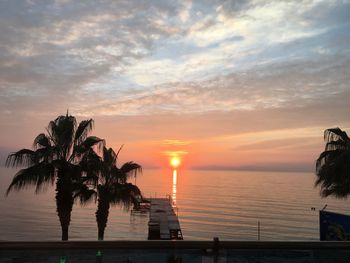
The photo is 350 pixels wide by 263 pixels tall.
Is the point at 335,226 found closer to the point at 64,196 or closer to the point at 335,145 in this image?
the point at 335,145

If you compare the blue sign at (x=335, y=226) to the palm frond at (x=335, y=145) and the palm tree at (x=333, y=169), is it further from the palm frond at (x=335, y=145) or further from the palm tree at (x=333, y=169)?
the palm frond at (x=335, y=145)

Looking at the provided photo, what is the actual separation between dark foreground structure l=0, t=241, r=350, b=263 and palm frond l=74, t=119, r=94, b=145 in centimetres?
1707

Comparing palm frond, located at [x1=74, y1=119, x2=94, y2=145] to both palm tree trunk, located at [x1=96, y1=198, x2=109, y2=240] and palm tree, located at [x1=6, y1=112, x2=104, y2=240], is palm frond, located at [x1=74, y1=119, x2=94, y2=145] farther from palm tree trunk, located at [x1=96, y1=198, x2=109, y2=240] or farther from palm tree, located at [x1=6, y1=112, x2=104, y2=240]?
palm tree trunk, located at [x1=96, y1=198, x2=109, y2=240]

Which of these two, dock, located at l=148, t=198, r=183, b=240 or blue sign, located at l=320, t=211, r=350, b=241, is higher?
blue sign, located at l=320, t=211, r=350, b=241

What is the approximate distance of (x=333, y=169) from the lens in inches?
717

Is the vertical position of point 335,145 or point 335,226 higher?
point 335,145

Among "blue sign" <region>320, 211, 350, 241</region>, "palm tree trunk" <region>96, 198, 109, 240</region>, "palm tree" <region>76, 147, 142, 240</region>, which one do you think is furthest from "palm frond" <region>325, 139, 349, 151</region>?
"palm tree trunk" <region>96, 198, 109, 240</region>

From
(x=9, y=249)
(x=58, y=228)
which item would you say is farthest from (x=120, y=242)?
(x=58, y=228)

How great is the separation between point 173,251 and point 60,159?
17.2 metres

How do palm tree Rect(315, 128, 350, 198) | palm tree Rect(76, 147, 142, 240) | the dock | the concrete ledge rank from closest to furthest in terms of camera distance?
the concrete ledge, palm tree Rect(315, 128, 350, 198), palm tree Rect(76, 147, 142, 240), the dock

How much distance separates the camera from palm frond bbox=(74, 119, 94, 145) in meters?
21.0

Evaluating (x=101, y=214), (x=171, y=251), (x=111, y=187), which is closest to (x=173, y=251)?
(x=171, y=251)

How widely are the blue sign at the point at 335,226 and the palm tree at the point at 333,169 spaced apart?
15.4 feet

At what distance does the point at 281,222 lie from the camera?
83.4 m
